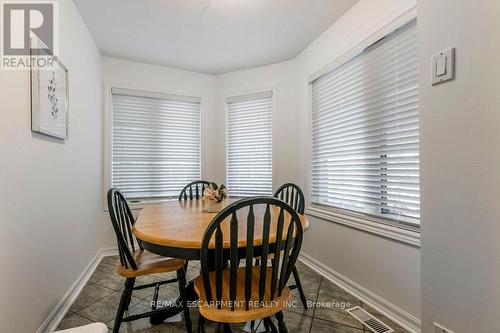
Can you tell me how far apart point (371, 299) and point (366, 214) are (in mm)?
653

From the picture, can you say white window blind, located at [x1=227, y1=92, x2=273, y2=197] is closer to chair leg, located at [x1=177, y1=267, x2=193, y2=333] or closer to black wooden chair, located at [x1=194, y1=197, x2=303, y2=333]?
chair leg, located at [x1=177, y1=267, x2=193, y2=333]

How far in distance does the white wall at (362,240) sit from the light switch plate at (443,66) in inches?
34.3

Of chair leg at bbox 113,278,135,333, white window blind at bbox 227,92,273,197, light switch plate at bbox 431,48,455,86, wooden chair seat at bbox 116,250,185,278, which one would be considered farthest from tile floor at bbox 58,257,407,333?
light switch plate at bbox 431,48,455,86

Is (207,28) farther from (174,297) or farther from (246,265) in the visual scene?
(174,297)

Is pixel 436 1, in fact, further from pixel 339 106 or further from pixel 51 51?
pixel 51 51

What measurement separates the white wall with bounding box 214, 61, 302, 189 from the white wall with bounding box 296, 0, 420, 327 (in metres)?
0.21

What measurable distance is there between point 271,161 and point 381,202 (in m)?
1.68

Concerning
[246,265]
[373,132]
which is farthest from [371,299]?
[246,265]

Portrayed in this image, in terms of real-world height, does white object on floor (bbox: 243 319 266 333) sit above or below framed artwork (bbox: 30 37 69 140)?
below

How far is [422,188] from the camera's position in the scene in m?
1.16

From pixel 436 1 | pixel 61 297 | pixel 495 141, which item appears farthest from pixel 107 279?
pixel 436 1

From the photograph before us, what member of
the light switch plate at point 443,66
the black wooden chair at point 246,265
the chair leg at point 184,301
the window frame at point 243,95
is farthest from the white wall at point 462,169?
the window frame at point 243,95

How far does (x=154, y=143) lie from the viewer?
349 cm

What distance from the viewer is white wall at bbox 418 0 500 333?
0.89m
